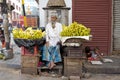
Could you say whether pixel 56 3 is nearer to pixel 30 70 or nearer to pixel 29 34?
pixel 29 34

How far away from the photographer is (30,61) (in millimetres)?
9375

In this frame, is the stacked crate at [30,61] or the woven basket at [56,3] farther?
the woven basket at [56,3]

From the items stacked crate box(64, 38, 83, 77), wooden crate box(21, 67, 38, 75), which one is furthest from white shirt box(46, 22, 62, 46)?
wooden crate box(21, 67, 38, 75)

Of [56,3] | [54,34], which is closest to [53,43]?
[54,34]

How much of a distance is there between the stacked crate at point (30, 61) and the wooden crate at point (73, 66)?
92cm

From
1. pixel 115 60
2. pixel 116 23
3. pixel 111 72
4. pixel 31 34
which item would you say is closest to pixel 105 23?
pixel 116 23

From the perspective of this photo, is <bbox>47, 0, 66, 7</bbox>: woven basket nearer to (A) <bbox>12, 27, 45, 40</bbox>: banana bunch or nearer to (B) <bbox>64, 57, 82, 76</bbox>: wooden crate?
(A) <bbox>12, 27, 45, 40</bbox>: banana bunch

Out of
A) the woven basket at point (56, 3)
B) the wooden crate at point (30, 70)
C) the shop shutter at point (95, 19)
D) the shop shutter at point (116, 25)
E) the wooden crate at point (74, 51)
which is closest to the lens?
the wooden crate at point (74, 51)

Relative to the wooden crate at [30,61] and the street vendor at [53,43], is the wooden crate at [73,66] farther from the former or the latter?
the wooden crate at [30,61]

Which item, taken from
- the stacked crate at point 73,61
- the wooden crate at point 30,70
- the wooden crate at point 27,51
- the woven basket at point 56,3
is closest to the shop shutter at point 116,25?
the woven basket at point 56,3

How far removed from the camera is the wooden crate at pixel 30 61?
9.34m

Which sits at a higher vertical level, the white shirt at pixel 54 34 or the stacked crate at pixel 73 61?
the white shirt at pixel 54 34

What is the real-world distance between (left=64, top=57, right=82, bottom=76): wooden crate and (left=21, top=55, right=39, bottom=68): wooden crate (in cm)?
92

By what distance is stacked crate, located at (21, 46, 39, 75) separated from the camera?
9.34 metres
